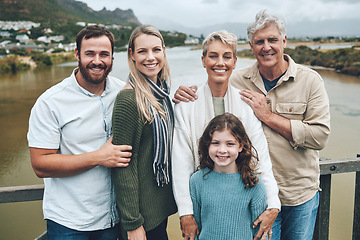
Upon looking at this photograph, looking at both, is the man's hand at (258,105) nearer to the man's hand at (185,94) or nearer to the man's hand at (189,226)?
the man's hand at (185,94)

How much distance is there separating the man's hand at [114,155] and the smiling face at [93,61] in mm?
409

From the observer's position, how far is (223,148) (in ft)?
5.71

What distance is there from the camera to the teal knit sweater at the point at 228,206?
5.69ft

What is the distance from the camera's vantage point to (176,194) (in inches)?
69.8

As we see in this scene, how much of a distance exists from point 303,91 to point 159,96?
0.98m

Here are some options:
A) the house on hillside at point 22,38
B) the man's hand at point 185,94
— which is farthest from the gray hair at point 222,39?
the house on hillside at point 22,38

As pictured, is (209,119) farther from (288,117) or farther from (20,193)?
(20,193)

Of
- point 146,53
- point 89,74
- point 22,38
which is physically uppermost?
point 22,38

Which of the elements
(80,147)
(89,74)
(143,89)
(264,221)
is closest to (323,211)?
(264,221)

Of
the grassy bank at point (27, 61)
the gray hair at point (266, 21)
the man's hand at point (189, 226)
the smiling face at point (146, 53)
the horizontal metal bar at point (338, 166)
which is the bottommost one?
the man's hand at point (189, 226)

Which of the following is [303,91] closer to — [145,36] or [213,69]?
[213,69]

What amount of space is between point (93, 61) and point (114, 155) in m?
0.56

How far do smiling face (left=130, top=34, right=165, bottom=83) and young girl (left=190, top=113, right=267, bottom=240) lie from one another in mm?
496

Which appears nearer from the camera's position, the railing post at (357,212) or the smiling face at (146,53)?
the smiling face at (146,53)
